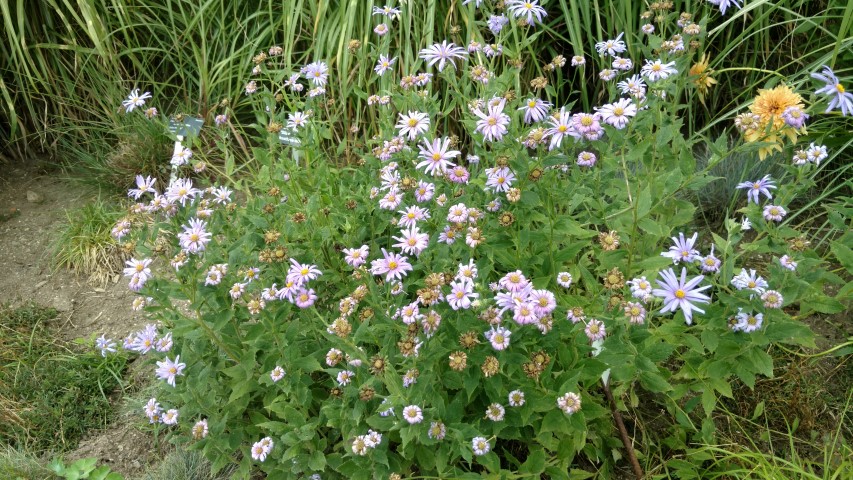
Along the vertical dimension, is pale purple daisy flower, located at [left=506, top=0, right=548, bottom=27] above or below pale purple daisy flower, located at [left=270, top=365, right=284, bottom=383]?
above

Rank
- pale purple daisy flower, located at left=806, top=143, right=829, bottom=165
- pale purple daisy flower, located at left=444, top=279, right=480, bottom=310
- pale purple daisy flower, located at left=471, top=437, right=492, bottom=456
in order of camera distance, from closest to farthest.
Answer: pale purple daisy flower, located at left=444, top=279, right=480, bottom=310 < pale purple daisy flower, located at left=471, top=437, right=492, bottom=456 < pale purple daisy flower, located at left=806, top=143, right=829, bottom=165

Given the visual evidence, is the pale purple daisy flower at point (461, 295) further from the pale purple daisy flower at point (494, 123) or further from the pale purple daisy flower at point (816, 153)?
the pale purple daisy flower at point (816, 153)

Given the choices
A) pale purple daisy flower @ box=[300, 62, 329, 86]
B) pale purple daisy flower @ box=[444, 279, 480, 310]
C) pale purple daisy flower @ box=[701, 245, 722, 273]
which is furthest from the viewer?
pale purple daisy flower @ box=[300, 62, 329, 86]

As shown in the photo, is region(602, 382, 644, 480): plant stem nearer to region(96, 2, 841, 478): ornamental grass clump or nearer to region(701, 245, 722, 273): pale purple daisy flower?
region(96, 2, 841, 478): ornamental grass clump

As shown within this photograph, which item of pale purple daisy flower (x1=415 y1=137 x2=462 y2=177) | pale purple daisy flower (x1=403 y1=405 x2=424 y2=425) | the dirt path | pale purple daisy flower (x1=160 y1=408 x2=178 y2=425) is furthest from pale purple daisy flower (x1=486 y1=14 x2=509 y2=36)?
the dirt path

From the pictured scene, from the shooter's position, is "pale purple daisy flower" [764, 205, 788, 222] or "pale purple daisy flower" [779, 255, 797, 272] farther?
"pale purple daisy flower" [764, 205, 788, 222]

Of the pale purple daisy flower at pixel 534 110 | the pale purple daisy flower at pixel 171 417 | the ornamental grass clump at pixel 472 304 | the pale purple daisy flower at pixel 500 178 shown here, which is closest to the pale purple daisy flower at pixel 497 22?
the ornamental grass clump at pixel 472 304
